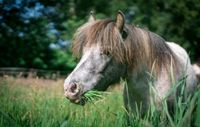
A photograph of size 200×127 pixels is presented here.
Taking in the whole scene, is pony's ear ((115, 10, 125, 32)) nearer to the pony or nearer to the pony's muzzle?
the pony

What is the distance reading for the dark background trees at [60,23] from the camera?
29797mm

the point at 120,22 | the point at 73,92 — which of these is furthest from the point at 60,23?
the point at 73,92

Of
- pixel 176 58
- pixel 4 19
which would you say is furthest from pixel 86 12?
pixel 176 58

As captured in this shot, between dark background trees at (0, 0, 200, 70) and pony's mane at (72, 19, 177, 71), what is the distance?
23152mm

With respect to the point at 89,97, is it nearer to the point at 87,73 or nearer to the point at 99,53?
the point at 87,73

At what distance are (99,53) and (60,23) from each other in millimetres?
32748

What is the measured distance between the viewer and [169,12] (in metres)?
31.0

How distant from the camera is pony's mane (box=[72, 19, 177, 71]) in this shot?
5.82 m

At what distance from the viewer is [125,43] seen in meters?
6.01

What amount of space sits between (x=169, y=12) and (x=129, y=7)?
2.77 metres

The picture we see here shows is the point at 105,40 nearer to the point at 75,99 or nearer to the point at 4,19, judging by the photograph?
the point at 75,99

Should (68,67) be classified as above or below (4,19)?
below

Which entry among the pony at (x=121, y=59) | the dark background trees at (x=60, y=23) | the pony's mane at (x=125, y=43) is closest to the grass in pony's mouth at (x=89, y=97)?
the pony at (x=121, y=59)

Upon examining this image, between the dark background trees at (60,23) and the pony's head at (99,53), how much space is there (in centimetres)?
2351
